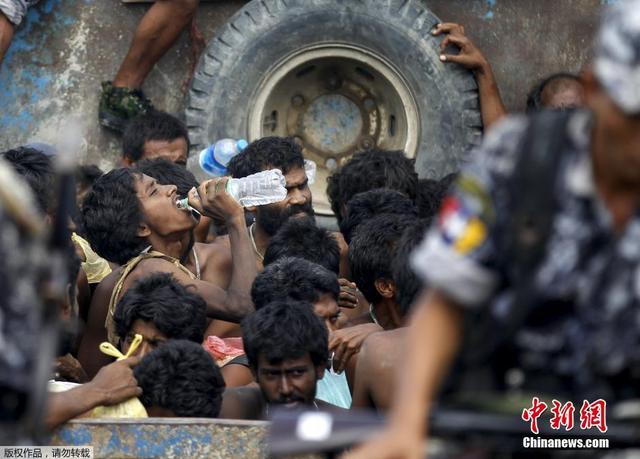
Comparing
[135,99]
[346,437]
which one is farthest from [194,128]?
[346,437]

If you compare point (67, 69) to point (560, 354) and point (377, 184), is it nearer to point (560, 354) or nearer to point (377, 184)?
point (377, 184)

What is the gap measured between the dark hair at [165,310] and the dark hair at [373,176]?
5.64 ft

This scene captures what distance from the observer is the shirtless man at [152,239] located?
6.60 meters

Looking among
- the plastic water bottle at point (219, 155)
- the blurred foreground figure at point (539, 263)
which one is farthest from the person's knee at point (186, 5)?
the blurred foreground figure at point (539, 263)

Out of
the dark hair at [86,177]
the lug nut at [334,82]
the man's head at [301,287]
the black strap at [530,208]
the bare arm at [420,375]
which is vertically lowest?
the bare arm at [420,375]

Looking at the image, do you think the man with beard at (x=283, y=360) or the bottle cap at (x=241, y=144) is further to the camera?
the bottle cap at (x=241, y=144)

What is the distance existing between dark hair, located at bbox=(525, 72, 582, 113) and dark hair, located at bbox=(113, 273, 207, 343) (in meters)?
2.90

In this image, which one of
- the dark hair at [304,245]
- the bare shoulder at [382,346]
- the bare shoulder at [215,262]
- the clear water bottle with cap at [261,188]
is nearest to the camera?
the bare shoulder at [382,346]

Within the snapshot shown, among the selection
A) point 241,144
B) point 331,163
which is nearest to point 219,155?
point 241,144

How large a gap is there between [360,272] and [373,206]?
0.79 meters

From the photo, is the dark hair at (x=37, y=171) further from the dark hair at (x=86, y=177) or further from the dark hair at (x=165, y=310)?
the dark hair at (x=86, y=177)

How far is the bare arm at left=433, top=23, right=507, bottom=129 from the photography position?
333 inches

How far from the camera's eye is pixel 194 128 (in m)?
8.55

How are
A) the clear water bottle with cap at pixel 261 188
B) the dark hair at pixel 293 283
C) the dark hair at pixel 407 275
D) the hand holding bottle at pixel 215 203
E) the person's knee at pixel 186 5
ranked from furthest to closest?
Result: the person's knee at pixel 186 5 < the clear water bottle with cap at pixel 261 188 < the hand holding bottle at pixel 215 203 < the dark hair at pixel 293 283 < the dark hair at pixel 407 275
